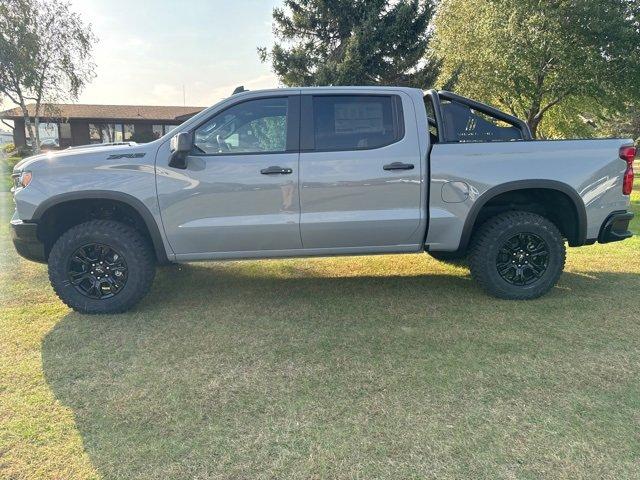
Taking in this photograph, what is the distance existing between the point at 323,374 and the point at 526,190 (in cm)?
267

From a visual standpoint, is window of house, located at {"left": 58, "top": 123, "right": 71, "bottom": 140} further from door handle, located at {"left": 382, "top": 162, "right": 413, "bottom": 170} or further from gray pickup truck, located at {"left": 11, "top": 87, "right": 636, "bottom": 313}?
door handle, located at {"left": 382, "top": 162, "right": 413, "bottom": 170}

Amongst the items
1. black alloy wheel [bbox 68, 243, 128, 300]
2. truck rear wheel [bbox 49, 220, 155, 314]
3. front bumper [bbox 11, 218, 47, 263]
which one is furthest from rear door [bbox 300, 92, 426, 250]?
front bumper [bbox 11, 218, 47, 263]

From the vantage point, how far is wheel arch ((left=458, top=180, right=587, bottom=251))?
4.09 m

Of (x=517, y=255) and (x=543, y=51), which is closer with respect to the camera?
(x=517, y=255)

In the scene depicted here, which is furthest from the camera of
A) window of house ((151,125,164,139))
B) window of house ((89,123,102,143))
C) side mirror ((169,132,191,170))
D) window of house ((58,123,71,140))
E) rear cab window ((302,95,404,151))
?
window of house ((151,125,164,139))

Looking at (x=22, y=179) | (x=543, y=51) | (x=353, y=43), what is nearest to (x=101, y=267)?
(x=22, y=179)

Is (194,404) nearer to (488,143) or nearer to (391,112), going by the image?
(391,112)

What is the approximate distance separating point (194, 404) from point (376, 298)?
7.33ft

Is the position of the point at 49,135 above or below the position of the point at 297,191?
above

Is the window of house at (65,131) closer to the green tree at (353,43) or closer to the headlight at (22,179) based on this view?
the green tree at (353,43)

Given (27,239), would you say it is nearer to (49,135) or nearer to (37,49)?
(37,49)

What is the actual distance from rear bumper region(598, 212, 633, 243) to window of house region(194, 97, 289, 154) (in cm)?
306

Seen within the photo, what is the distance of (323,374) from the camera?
3033mm

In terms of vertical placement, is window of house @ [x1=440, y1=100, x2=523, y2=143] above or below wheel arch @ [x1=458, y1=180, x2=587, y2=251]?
above
